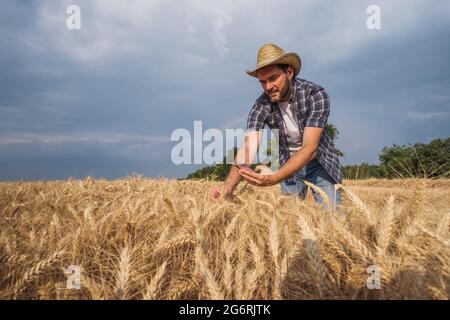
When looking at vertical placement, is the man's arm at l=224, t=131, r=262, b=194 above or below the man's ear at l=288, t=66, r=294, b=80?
below

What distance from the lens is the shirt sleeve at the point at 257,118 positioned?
374 cm

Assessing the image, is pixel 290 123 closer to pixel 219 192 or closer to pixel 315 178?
pixel 315 178

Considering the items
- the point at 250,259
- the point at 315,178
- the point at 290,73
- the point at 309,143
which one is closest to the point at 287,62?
the point at 290,73

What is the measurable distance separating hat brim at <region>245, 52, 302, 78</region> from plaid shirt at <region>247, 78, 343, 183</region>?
144 millimetres

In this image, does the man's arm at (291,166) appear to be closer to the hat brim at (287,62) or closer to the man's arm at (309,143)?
the man's arm at (309,143)

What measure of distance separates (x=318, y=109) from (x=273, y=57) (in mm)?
681

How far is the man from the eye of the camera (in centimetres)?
307

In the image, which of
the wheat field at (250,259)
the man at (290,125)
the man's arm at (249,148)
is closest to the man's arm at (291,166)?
the man at (290,125)

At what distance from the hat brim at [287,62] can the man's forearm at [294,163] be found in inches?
35.4

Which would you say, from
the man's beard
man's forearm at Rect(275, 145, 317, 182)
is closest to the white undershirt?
the man's beard

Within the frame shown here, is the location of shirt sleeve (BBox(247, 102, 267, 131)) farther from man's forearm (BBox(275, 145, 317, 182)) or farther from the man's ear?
man's forearm (BBox(275, 145, 317, 182))

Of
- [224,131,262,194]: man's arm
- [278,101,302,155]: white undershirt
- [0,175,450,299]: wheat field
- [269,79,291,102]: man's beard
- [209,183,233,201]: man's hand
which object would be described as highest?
[269,79,291,102]: man's beard

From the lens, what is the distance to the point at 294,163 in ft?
9.44
